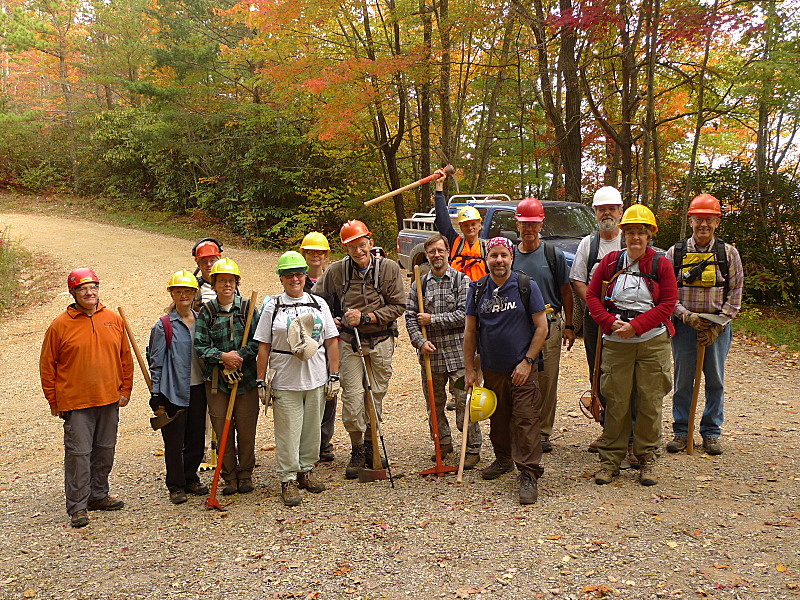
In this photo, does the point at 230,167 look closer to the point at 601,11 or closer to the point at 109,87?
the point at 109,87

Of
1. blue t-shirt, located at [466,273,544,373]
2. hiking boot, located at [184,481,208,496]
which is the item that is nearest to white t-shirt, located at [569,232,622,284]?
blue t-shirt, located at [466,273,544,373]

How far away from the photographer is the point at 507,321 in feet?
15.4

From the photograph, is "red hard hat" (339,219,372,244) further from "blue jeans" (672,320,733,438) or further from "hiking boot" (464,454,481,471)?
"blue jeans" (672,320,733,438)

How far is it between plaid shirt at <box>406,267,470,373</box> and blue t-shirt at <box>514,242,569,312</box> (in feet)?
1.61

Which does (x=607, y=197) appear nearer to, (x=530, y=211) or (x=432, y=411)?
(x=530, y=211)

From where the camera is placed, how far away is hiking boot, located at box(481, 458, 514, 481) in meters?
5.12

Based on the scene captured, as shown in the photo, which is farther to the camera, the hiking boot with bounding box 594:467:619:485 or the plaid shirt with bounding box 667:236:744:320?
the plaid shirt with bounding box 667:236:744:320

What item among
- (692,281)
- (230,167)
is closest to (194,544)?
(692,281)

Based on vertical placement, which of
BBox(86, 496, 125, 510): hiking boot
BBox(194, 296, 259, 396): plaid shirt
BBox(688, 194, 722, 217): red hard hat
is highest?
BBox(688, 194, 722, 217): red hard hat

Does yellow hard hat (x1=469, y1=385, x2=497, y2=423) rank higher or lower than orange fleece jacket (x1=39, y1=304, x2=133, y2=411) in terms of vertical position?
lower

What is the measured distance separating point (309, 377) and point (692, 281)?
313cm

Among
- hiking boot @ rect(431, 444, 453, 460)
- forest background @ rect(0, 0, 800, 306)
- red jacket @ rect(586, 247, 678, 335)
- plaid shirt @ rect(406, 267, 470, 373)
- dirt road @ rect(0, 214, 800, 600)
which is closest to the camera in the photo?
dirt road @ rect(0, 214, 800, 600)

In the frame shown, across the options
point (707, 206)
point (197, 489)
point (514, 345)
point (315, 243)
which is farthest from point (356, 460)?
point (707, 206)

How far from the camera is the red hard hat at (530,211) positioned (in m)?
5.09
